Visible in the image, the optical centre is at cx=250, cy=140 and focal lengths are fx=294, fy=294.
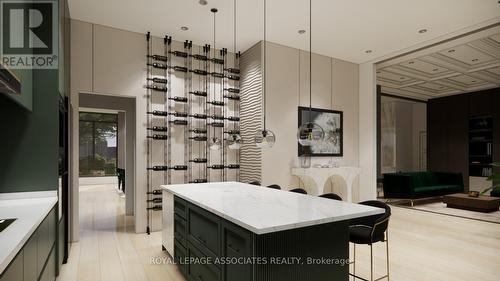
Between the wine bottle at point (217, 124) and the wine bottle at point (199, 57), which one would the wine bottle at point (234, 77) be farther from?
the wine bottle at point (217, 124)

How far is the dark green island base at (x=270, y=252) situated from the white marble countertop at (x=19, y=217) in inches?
49.6

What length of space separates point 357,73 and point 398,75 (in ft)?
5.83

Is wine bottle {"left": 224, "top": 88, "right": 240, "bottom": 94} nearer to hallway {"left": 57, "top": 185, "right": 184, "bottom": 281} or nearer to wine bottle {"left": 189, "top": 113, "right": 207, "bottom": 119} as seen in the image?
wine bottle {"left": 189, "top": 113, "right": 207, "bottom": 119}

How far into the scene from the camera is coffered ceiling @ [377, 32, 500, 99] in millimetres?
6371

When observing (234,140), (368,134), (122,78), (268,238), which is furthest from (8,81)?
(368,134)

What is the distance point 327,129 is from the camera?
22.1 feet

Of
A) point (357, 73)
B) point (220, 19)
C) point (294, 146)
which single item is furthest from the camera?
point (357, 73)

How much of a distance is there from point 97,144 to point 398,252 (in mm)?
13236

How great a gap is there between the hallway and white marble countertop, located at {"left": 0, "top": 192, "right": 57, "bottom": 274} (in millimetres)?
1097

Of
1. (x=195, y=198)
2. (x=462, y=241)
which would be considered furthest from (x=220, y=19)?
(x=462, y=241)

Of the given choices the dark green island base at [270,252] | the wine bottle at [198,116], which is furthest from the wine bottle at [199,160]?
the dark green island base at [270,252]

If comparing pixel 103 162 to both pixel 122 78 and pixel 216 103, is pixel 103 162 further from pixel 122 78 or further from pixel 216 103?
pixel 216 103

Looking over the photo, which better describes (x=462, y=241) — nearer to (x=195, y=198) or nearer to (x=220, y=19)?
(x=195, y=198)

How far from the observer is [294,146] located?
6191mm
